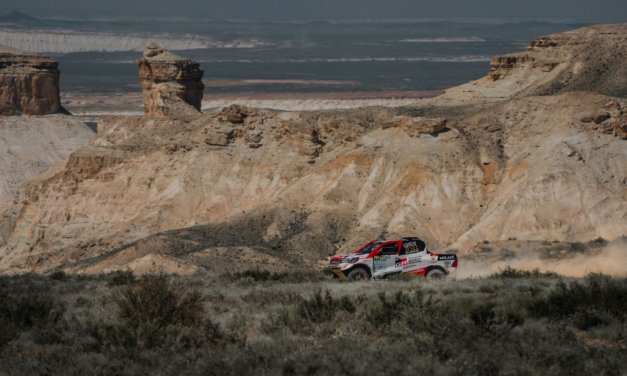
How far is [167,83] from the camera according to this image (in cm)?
7312

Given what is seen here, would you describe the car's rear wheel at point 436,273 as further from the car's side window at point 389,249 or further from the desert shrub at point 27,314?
the desert shrub at point 27,314

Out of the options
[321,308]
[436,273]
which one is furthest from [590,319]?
[436,273]

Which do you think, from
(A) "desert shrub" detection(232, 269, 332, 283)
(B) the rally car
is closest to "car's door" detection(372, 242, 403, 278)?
(B) the rally car

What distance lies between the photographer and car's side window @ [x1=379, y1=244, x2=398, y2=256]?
25062 millimetres

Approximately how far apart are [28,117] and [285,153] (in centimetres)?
5032

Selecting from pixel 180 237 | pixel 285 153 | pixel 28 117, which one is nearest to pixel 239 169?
pixel 285 153

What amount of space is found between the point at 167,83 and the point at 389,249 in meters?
49.9

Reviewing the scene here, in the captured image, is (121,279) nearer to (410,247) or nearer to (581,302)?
(410,247)

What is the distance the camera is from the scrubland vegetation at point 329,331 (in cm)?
1442

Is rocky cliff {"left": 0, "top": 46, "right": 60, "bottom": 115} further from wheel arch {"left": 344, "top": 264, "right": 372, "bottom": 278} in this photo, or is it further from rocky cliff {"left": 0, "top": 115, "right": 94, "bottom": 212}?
wheel arch {"left": 344, "top": 264, "right": 372, "bottom": 278}

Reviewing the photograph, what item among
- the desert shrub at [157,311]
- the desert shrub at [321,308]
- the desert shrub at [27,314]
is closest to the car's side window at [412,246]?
the desert shrub at [321,308]

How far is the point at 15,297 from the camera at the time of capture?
21.2m

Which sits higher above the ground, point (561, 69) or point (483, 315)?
point (483, 315)

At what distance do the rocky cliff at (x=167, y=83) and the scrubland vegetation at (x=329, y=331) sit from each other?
51.5m
